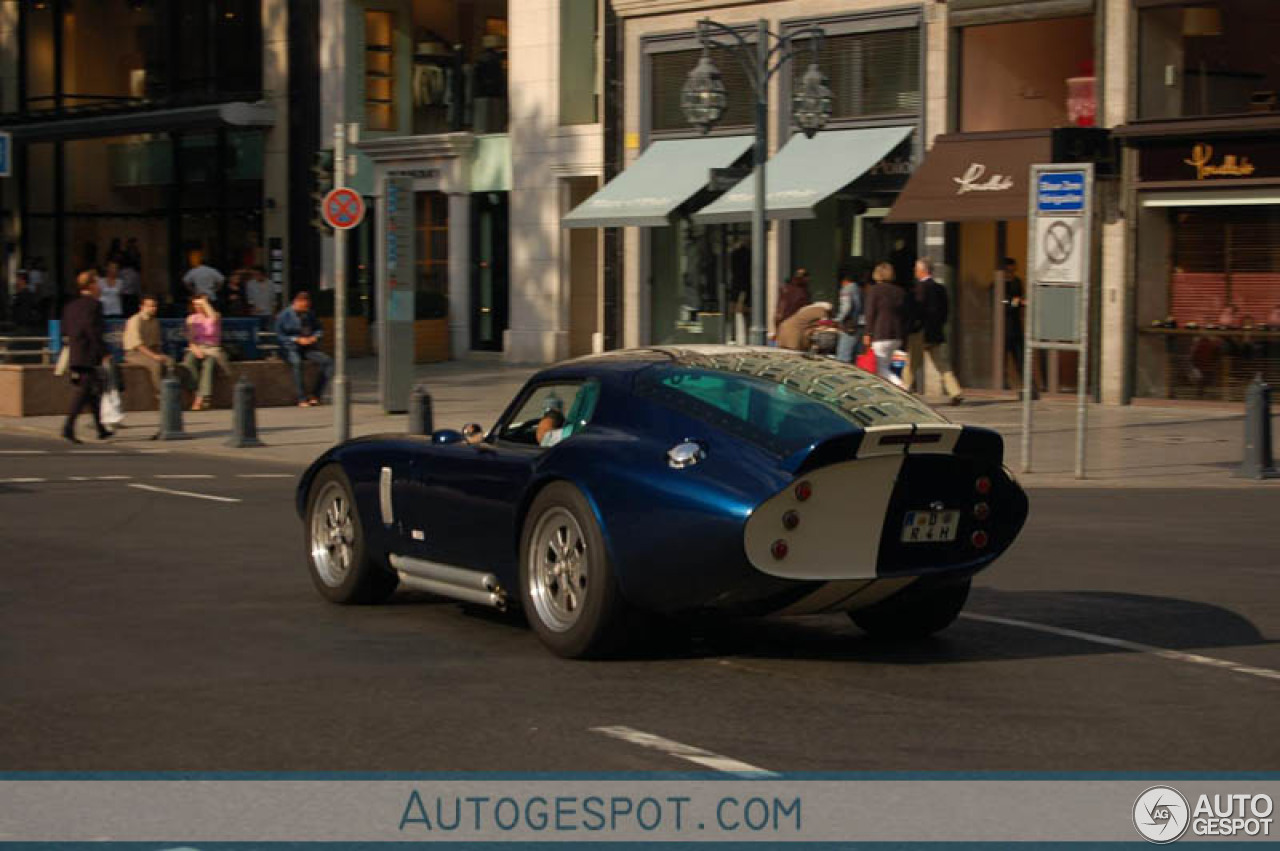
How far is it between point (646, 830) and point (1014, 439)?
17.9 m

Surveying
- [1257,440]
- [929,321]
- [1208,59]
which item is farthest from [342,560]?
[1208,59]

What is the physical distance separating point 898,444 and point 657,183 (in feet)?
87.6

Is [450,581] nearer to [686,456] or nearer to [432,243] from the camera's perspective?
[686,456]

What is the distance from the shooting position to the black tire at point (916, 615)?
980 centimetres

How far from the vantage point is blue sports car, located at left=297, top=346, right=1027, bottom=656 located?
8.74m

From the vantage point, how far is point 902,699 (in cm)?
827

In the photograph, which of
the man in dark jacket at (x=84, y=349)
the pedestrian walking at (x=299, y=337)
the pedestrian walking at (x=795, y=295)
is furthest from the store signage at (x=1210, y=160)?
the man in dark jacket at (x=84, y=349)

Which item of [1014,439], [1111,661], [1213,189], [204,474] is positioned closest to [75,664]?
[1111,661]

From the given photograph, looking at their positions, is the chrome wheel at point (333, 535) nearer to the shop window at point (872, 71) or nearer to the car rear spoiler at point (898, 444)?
the car rear spoiler at point (898, 444)

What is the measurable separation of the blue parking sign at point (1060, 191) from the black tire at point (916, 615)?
399 inches

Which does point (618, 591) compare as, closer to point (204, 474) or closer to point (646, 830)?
point (646, 830)

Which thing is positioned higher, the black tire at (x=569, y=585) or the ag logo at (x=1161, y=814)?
the black tire at (x=569, y=585)

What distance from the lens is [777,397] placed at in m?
9.24

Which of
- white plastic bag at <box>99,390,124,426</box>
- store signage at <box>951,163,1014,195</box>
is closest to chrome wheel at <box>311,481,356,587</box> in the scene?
white plastic bag at <box>99,390,124,426</box>
